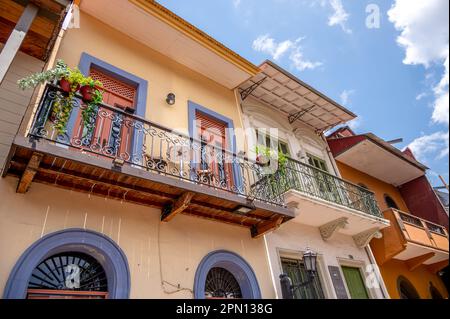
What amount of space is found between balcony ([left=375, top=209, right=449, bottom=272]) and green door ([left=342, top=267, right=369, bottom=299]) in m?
1.74

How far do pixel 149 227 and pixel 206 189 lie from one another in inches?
47.3

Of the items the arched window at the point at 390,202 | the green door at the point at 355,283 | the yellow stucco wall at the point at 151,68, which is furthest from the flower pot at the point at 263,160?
the arched window at the point at 390,202

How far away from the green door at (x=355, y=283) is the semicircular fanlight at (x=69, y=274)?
6.71 meters

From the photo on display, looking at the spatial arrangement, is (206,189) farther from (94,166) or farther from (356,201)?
(356,201)

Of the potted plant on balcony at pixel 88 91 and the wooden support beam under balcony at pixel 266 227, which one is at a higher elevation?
the potted plant on balcony at pixel 88 91

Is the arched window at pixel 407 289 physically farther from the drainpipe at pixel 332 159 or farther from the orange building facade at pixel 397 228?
the drainpipe at pixel 332 159

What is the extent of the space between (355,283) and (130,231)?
687 centimetres

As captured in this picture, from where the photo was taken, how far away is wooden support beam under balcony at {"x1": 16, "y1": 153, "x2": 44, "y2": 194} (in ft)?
13.1

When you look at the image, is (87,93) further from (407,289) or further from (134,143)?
(407,289)

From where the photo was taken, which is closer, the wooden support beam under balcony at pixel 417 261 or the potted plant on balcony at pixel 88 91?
the potted plant on balcony at pixel 88 91

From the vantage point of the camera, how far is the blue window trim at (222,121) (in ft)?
23.7

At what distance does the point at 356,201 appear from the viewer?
30.8 feet

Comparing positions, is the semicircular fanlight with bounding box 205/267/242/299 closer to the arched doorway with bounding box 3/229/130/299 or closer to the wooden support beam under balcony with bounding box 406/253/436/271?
the arched doorway with bounding box 3/229/130/299
